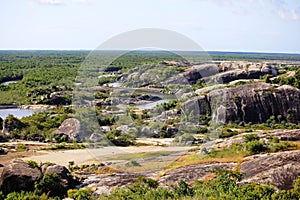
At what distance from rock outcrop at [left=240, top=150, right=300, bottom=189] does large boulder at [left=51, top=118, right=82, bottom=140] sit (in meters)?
18.4

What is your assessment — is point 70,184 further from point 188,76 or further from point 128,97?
point 188,76

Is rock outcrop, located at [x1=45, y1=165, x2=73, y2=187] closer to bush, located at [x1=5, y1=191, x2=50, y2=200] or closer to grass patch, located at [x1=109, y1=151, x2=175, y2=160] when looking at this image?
bush, located at [x1=5, y1=191, x2=50, y2=200]

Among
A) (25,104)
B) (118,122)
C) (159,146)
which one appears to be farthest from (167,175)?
(25,104)

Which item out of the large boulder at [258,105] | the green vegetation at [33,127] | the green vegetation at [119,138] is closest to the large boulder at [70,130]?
the green vegetation at [33,127]

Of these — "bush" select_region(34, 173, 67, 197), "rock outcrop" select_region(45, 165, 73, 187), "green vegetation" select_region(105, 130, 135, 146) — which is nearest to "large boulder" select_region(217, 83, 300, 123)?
"green vegetation" select_region(105, 130, 135, 146)

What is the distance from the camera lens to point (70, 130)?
1337 inches

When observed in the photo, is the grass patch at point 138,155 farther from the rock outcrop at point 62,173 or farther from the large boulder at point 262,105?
the large boulder at point 262,105

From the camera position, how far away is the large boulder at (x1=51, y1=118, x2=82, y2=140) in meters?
33.1

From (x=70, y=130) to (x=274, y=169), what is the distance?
21572 mm

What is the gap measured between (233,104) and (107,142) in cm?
1465

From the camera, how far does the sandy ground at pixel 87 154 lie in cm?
2592

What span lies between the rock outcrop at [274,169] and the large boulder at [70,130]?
18426 mm

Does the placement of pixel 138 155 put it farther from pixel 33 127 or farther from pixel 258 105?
pixel 258 105

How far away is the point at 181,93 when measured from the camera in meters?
52.5
